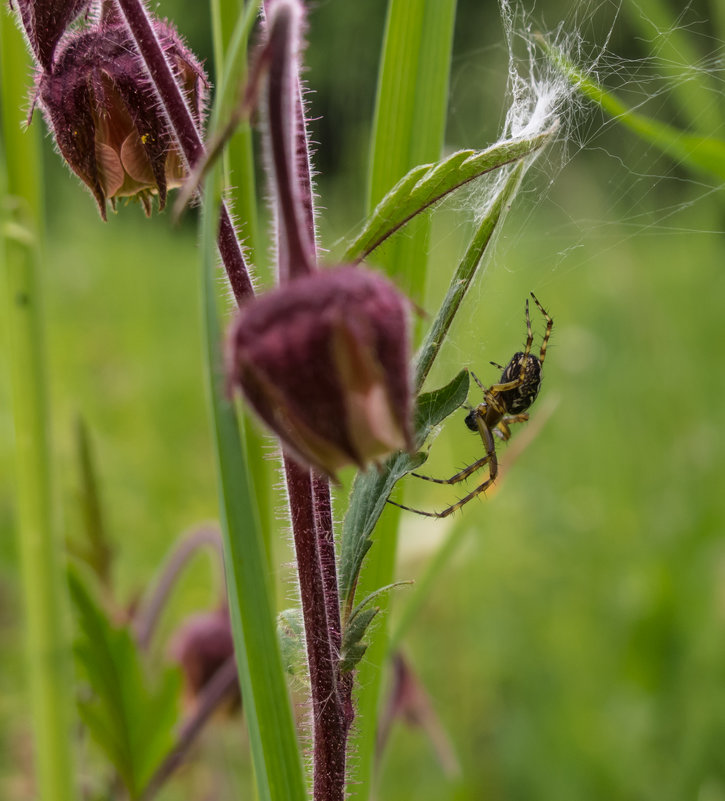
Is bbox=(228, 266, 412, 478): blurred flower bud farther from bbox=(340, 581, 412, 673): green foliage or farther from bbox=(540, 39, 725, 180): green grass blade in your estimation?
bbox=(540, 39, 725, 180): green grass blade

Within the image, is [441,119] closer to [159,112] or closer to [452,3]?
[452,3]

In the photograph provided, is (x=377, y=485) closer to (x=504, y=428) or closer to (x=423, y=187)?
(x=423, y=187)

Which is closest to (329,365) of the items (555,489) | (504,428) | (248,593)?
(248,593)

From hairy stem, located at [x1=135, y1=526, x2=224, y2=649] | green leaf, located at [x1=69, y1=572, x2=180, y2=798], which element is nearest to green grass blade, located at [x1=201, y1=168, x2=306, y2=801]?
green leaf, located at [x1=69, y1=572, x2=180, y2=798]

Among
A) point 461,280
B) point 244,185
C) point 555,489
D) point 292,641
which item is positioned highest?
point 244,185

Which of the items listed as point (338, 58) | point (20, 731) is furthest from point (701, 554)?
point (338, 58)

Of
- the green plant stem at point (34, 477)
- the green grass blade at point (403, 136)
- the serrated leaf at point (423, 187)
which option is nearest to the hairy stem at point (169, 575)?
the green plant stem at point (34, 477)
